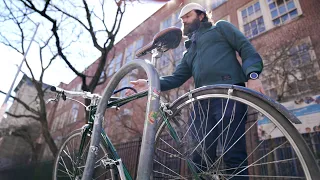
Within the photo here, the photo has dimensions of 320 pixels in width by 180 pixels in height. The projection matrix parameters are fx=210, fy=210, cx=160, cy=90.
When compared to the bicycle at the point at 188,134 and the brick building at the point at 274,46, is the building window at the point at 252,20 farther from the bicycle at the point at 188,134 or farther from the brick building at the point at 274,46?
the bicycle at the point at 188,134

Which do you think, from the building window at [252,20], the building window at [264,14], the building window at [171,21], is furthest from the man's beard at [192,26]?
the building window at [171,21]

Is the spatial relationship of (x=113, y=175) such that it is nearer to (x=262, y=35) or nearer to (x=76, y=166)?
(x=76, y=166)

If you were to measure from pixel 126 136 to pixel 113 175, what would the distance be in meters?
10.6

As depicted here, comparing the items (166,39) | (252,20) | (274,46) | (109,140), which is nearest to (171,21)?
(252,20)

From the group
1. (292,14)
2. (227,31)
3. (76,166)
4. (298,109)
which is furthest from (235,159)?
(292,14)

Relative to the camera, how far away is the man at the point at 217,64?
137 centimetres

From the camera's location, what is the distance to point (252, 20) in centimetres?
1134

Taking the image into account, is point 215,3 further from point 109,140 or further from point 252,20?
point 109,140

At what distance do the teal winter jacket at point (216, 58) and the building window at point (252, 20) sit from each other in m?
9.60

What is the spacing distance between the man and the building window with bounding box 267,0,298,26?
30.6 feet

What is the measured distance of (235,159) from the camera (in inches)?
51.8

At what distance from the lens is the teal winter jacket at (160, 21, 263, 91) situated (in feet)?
5.15

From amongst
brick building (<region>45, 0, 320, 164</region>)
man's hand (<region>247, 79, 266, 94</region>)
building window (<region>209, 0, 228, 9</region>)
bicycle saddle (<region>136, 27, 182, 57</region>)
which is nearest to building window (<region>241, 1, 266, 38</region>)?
brick building (<region>45, 0, 320, 164</region>)

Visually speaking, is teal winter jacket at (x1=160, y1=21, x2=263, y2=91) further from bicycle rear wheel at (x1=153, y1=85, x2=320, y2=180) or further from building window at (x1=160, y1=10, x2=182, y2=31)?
building window at (x1=160, y1=10, x2=182, y2=31)
